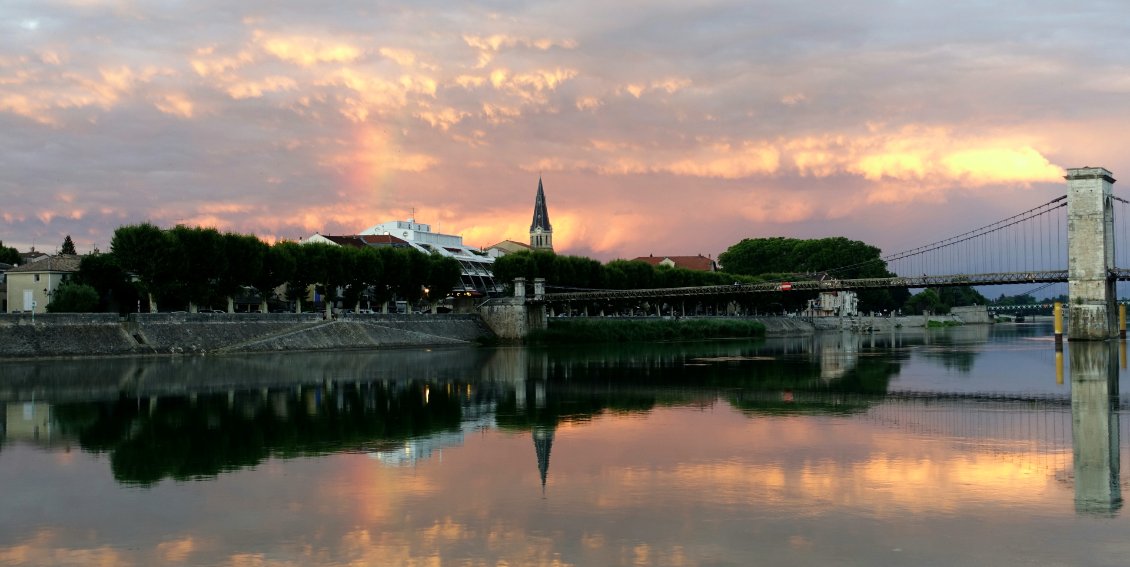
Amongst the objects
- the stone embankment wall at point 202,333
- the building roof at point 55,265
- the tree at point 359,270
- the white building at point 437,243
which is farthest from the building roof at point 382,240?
the building roof at point 55,265

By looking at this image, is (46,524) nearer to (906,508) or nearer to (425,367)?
(906,508)

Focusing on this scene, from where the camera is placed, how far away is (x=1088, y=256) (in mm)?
69562

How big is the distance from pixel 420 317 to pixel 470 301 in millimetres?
18667

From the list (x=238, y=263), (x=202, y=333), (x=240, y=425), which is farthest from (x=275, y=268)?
(x=240, y=425)

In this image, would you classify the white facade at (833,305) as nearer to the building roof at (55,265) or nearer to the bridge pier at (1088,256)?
the bridge pier at (1088,256)

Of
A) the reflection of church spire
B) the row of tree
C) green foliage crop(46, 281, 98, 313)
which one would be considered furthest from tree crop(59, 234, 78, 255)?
the reflection of church spire

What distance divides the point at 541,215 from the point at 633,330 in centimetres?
6890

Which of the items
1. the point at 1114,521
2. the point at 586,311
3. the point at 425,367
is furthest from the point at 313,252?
the point at 1114,521

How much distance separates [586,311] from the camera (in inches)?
4215

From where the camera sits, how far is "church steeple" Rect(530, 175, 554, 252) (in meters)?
164

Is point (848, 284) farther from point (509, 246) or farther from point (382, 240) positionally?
point (509, 246)

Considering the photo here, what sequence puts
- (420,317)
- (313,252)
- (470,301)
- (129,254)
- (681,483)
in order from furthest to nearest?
(470,301) → (420,317) → (313,252) → (129,254) → (681,483)

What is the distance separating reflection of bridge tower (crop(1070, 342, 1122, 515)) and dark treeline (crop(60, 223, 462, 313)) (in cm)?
4981

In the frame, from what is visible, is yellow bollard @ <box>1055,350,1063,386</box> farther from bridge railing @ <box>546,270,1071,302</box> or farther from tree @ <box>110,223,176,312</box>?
tree @ <box>110,223,176,312</box>
